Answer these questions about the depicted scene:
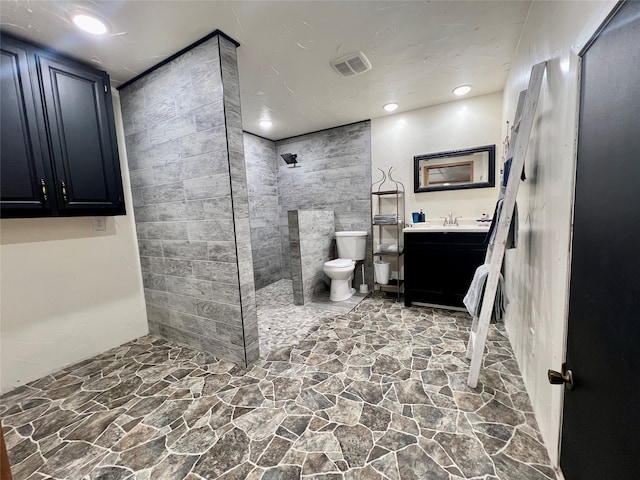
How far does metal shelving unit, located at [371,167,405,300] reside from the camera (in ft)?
10.1

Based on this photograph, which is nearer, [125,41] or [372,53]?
[125,41]

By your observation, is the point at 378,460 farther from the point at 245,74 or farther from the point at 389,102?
the point at 389,102

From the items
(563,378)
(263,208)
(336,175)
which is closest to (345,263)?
(336,175)

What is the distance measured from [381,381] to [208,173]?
1.86 metres

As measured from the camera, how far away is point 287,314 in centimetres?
278

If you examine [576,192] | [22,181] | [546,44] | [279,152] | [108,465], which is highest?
[279,152]

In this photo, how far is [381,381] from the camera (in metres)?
1.59

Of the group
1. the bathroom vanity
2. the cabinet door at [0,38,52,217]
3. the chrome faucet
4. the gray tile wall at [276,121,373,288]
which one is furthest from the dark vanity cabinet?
the cabinet door at [0,38,52,217]

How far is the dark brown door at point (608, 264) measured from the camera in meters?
0.59

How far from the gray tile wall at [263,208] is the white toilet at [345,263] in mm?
1227

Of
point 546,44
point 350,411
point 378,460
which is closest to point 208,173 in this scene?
point 350,411

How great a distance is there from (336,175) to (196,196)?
2.12 metres

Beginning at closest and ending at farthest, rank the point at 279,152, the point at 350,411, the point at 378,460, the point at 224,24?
the point at 378,460, the point at 350,411, the point at 224,24, the point at 279,152

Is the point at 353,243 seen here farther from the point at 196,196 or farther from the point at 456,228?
the point at 196,196
